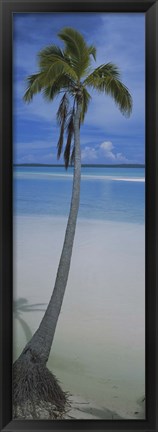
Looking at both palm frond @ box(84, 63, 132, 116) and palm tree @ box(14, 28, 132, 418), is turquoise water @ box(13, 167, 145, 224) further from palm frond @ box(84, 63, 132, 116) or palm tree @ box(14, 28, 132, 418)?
palm frond @ box(84, 63, 132, 116)

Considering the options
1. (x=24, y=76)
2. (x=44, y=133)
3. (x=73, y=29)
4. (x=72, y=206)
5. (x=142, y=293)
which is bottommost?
(x=142, y=293)

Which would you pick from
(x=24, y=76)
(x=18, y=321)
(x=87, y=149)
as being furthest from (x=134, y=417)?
(x=24, y=76)

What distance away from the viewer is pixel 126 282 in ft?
6.68

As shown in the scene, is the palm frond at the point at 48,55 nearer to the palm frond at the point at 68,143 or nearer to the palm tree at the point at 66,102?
the palm tree at the point at 66,102

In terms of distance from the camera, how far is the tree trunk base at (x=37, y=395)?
2002 mm

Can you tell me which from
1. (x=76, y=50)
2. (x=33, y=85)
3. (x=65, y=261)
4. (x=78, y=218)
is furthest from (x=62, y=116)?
(x=65, y=261)

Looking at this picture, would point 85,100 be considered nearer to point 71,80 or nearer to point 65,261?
point 71,80

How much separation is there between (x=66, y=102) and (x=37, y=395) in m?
1.23

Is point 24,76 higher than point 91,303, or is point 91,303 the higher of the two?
point 24,76

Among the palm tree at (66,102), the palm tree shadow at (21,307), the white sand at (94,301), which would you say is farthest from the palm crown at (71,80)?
the palm tree shadow at (21,307)

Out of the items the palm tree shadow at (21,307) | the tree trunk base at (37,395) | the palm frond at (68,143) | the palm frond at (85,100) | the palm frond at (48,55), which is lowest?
the tree trunk base at (37,395)

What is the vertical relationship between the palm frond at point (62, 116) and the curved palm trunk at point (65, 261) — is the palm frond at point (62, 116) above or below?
above

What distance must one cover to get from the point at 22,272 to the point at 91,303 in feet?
1.05

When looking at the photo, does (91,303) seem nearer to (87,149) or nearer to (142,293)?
(142,293)
